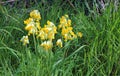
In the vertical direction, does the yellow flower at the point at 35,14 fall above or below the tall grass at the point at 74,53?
above

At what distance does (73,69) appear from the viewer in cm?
275

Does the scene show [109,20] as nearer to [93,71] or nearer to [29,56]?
[93,71]

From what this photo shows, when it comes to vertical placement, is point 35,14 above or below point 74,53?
above

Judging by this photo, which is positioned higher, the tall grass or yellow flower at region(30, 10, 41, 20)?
yellow flower at region(30, 10, 41, 20)

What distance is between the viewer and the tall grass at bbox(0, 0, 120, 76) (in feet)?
8.34

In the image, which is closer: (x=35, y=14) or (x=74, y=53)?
(x=35, y=14)

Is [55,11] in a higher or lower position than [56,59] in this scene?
higher

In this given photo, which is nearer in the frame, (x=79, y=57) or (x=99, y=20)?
(x=79, y=57)

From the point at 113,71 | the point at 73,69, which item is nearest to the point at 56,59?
the point at 73,69

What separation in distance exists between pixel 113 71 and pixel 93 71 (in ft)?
0.56

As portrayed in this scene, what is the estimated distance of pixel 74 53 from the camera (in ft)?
9.10

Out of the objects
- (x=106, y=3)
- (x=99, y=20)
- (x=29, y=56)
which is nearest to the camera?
(x=29, y=56)

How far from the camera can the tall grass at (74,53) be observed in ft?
8.34

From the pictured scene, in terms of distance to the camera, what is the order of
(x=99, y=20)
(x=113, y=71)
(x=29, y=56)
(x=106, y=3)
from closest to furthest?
(x=29, y=56)
(x=113, y=71)
(x=99, y=20)
(x=106, y=3)
